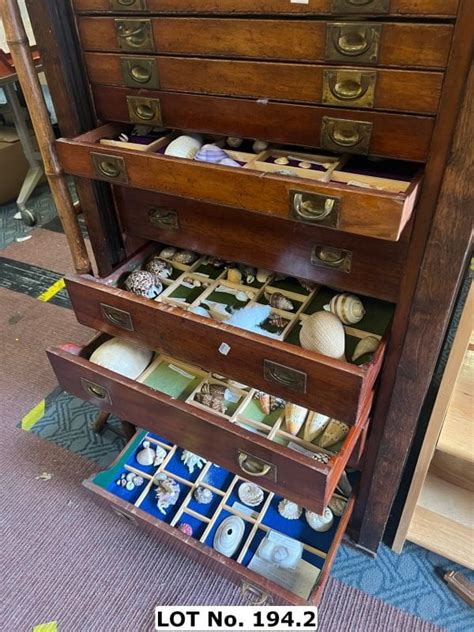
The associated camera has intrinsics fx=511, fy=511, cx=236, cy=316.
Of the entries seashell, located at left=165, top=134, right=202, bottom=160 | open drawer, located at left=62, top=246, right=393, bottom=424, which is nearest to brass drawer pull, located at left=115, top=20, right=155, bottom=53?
seashell, located at left=165, top=134, right=202, bottom=160

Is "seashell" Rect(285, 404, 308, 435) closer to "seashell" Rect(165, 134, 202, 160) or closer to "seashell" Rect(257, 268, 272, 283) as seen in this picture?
"seashell" Rect(257, 268, 272, 283)

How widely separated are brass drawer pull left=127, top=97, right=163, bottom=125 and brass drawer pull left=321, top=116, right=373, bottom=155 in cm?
28

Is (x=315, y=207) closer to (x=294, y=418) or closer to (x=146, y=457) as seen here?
(x=294, y=418)

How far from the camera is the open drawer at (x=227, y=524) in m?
0.97

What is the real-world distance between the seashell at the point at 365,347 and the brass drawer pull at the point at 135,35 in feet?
1.83

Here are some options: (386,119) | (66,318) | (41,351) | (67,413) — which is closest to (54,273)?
(66,318)

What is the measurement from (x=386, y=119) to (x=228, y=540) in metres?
0.85

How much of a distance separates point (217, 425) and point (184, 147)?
465 mm

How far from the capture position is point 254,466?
0.87m

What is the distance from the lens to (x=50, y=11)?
778mm

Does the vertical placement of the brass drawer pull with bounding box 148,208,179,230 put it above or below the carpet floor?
above

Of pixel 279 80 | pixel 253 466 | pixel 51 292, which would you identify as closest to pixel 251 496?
pixel 253 466

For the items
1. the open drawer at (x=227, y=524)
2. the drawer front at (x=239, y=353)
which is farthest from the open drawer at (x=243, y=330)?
the open drawer at (x=227, y=524)

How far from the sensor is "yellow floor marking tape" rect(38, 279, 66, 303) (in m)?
1.93
